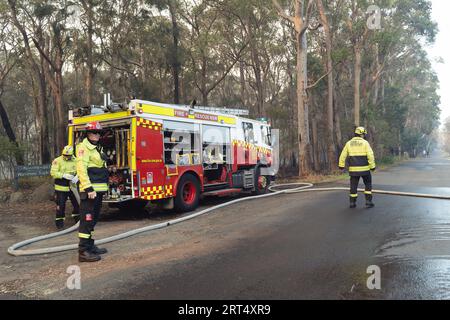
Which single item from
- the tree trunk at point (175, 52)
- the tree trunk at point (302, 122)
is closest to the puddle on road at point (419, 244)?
the tree trunk at point (302, 122)

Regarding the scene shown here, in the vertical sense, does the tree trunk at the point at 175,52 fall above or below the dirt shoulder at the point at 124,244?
above

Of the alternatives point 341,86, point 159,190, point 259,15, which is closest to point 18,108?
point 259,15

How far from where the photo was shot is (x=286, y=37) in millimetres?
31250

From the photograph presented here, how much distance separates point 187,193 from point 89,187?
4.91 metres

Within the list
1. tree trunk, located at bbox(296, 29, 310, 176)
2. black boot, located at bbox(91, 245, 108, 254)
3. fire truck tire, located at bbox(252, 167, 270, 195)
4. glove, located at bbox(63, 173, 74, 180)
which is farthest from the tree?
black boot, located at bbox(91, 245, 108, 254)

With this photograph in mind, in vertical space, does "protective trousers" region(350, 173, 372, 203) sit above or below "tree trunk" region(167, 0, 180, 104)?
below

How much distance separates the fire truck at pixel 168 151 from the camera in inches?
345

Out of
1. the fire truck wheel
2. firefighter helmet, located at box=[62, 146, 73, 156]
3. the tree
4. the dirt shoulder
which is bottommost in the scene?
the dirt shoulder

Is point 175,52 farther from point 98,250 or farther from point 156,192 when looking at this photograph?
point 98,250

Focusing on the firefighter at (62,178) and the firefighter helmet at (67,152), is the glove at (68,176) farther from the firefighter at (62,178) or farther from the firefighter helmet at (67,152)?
the firefighter helmet at (67,152)

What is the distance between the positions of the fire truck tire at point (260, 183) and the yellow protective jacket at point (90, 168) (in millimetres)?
7607

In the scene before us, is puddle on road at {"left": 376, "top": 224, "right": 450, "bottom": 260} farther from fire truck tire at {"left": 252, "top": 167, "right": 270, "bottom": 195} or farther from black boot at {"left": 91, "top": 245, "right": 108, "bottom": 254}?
fire truck tire at {"left": 252, "top": 167, "right": 270, "bottom": 195}

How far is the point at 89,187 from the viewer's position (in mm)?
5484

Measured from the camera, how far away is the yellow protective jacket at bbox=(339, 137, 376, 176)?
855 cm
